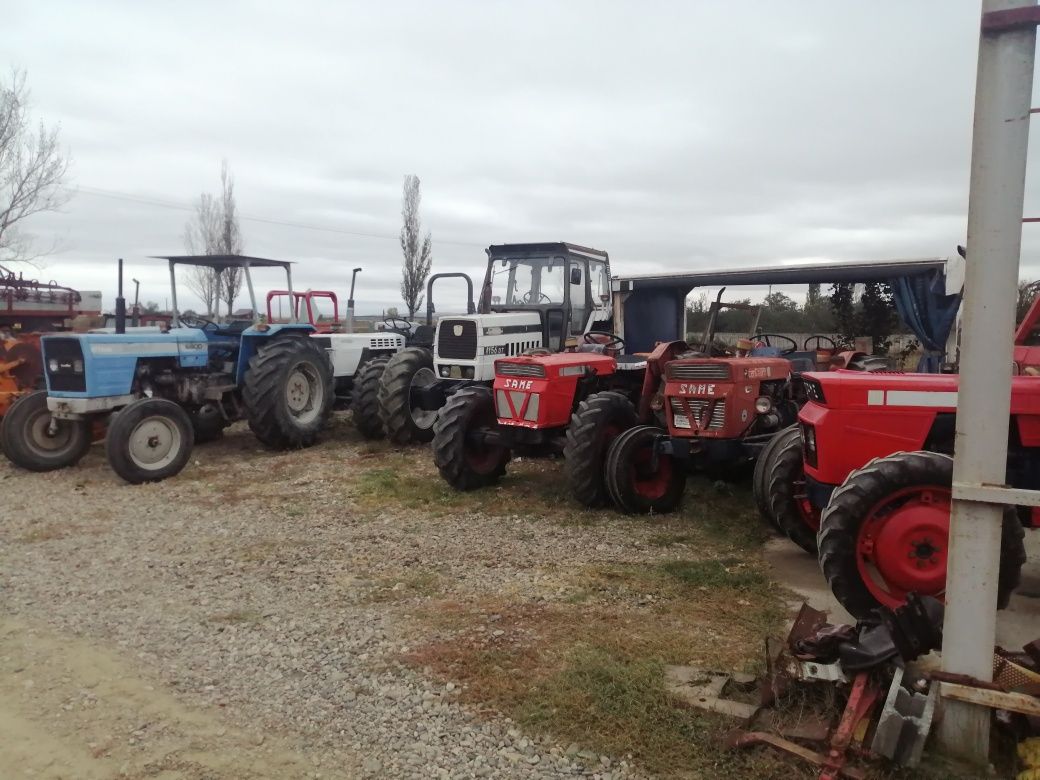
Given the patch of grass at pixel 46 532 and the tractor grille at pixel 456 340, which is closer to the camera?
the patch of grass at pixel 46 532

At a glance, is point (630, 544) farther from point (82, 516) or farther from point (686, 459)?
point (82, 516)

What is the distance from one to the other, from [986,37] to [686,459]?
13.8 feet

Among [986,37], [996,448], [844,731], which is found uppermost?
[986,37]

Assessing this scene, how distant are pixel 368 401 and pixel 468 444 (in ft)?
9.44

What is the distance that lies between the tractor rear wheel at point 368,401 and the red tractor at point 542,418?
105 inches

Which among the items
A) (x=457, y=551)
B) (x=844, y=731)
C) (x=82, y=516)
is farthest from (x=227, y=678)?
(x=82, y=516)

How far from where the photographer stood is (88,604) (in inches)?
175

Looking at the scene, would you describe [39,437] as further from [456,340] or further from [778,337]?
[778,337]

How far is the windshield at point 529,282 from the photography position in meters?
9.05

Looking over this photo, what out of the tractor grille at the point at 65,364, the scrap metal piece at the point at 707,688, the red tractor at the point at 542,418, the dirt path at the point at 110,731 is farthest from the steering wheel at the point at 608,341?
the dirt path at the point at 110,731

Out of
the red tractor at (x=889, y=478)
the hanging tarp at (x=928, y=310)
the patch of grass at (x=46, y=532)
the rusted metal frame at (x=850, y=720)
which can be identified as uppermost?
the hanging tarp at (x=928, y=310)

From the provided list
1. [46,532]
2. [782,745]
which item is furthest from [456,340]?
[782,745]

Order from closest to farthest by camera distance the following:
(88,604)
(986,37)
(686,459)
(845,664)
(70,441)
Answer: (986,37), (845,664), (88,604), (686,459), (70,441)

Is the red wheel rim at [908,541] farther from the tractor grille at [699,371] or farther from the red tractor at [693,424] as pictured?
the tractor grille at [699,371]
